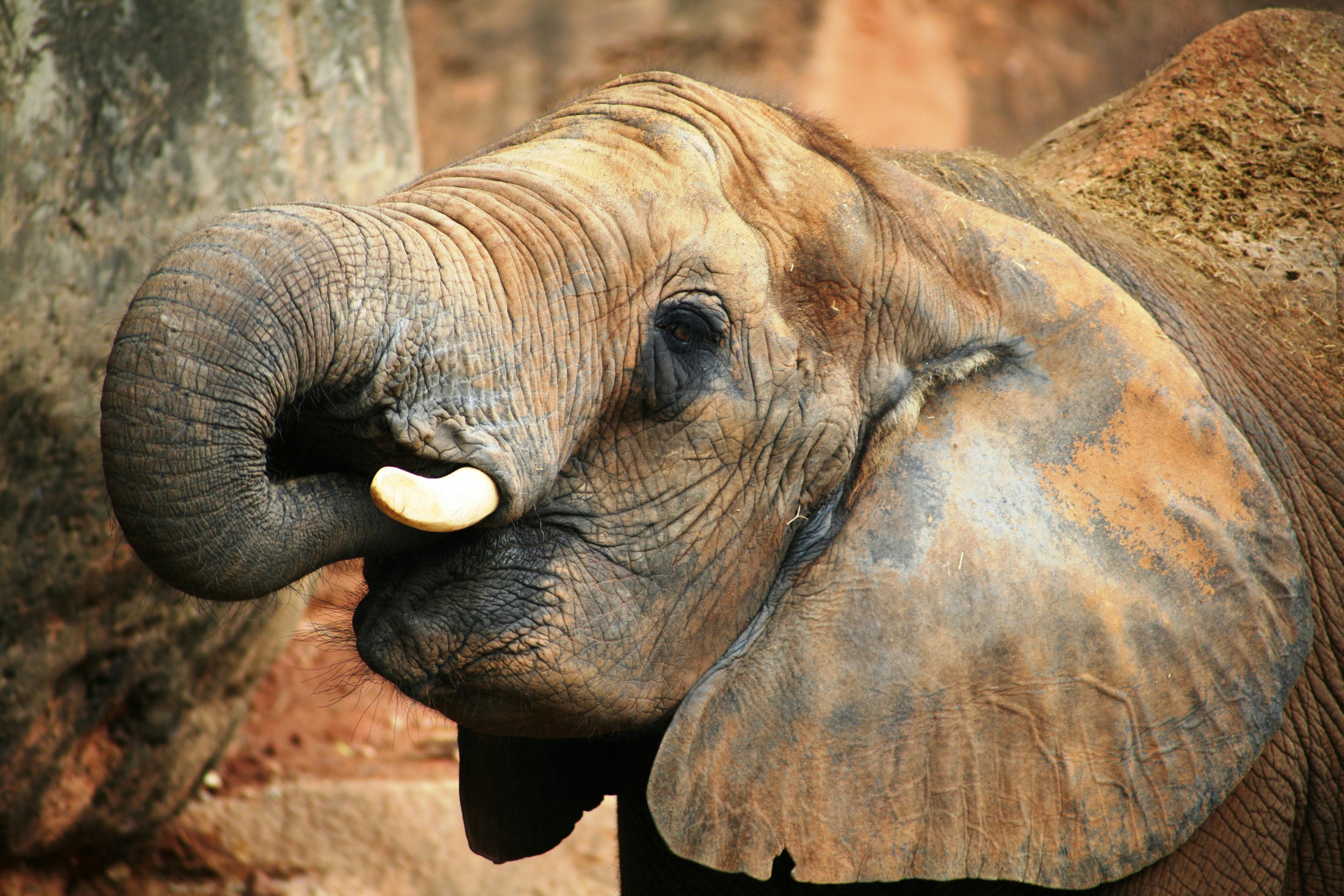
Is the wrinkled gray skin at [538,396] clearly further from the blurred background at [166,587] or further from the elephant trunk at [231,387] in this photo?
the blurred background at [166,587]

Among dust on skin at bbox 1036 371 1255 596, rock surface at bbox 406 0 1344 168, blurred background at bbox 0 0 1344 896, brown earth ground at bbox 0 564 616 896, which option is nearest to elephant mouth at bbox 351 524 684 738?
blurred background at bbox 0 0 1344 896

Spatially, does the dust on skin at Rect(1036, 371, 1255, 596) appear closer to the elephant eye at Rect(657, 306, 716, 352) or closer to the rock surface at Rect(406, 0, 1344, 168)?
the elephant eye at Rect(657, 306, 716, 352)

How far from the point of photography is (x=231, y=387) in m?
1.91

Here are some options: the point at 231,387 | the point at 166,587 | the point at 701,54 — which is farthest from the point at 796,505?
the point at 701,54

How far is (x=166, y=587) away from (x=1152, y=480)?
2720 mm

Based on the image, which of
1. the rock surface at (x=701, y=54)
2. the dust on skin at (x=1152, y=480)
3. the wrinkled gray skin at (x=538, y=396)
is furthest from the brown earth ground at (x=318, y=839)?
the rock surface at (x=701, y=54)

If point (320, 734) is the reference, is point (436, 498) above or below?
above

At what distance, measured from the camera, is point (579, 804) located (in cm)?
318

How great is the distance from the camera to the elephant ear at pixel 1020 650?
2.41m

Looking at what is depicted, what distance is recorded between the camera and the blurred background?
3.83 meters

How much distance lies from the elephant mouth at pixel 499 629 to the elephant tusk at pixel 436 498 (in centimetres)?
18

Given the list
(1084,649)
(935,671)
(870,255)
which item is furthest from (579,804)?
(870,255)

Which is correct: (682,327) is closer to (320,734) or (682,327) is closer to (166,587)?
(166,587)


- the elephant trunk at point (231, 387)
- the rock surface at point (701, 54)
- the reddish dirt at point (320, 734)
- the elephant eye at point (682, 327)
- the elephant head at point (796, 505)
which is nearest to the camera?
the elephant trunk at point (231, 387)
